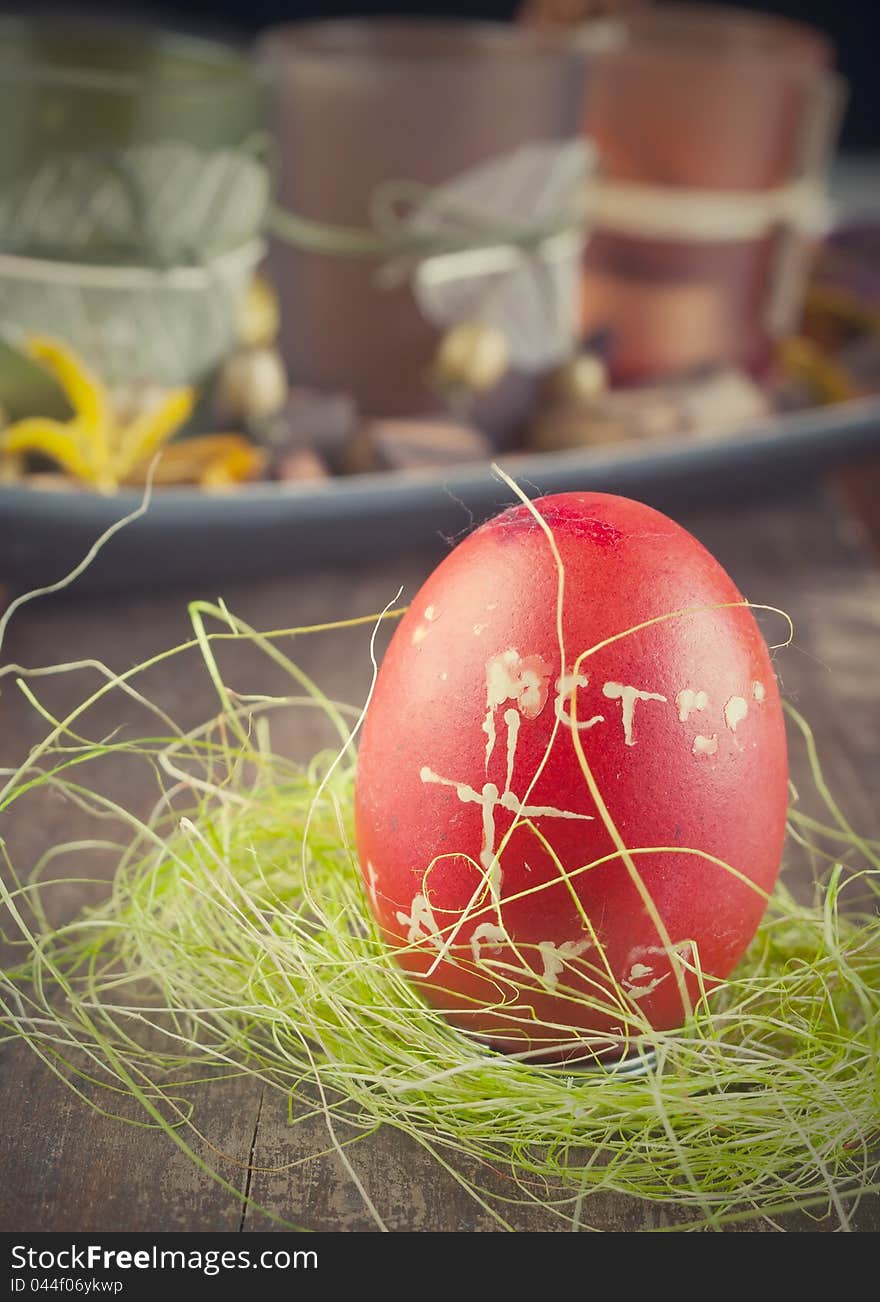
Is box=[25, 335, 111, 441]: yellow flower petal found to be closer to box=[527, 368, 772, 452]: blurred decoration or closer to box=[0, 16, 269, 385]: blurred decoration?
box=[0, 16, 269, 385]: blurred decoration

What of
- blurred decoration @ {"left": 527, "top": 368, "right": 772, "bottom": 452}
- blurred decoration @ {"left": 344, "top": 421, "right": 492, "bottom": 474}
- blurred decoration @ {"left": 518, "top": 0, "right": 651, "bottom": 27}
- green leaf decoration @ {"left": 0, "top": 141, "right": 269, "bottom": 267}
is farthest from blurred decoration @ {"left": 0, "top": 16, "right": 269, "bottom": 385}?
blurred decoration @ {"left": 518, "top": 0, "right": 651, "bottom": 27}

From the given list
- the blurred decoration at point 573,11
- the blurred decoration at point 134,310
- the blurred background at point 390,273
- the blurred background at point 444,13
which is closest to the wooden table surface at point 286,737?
the blurred background at point 390,273

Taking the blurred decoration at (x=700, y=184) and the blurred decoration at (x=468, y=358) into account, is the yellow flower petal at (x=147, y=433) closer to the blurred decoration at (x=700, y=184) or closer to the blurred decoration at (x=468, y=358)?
the blurred decoration at (x=468, y=358)

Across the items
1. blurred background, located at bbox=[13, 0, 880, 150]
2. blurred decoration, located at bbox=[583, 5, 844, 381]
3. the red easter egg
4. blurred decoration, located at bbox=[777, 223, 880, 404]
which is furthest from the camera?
blurred background, located at bbox=[13, 0, 880, 150]

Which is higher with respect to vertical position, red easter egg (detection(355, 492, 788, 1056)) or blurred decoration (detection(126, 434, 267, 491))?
red easter egg (detection(355, 492, 788, 1056))

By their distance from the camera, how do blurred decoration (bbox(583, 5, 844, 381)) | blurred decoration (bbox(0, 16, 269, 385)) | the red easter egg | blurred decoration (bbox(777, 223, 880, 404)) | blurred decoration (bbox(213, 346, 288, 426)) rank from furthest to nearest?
blurred decoration (bbox(777, 223, 880, 404))
blurred decoration (bbox(583, 5, 844, 381))
blurred decoration (bbox(213, 346, 288, 426))
blurred decoration (bbox(0, 16, 269, 385))
the red easter egg

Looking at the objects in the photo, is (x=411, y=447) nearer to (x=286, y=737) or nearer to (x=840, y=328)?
(x=286, y=737)

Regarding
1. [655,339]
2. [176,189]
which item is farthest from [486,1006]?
[655,339]
